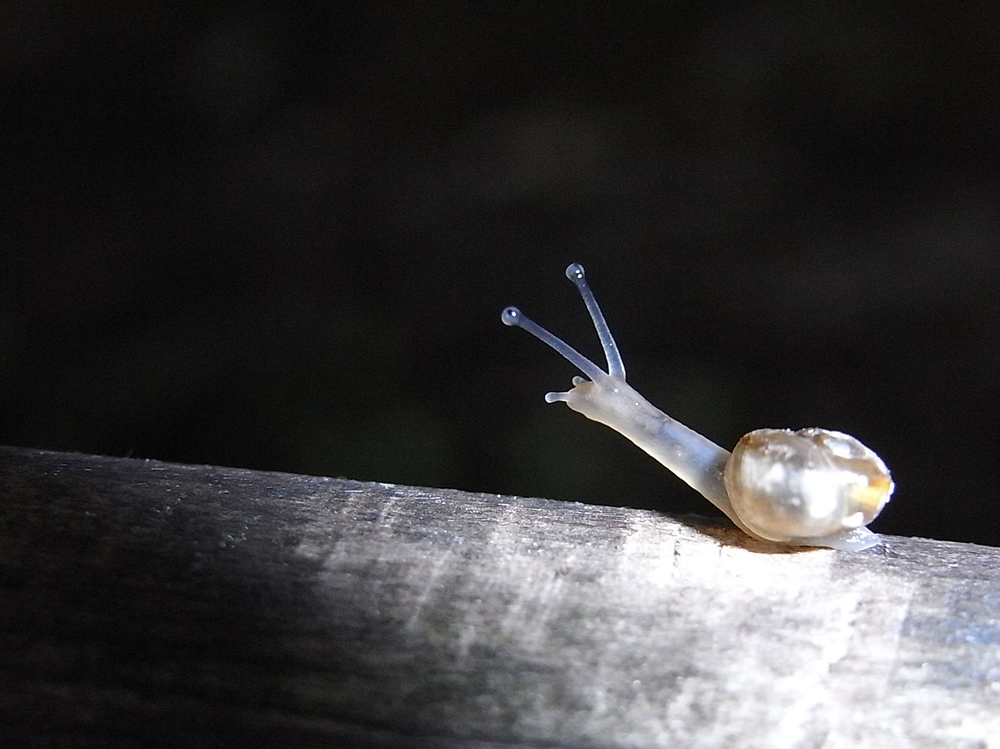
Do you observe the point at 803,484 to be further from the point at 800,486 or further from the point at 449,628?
the point at 449,628

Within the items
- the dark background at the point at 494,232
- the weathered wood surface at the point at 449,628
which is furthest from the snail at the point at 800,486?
the dark background at the point at 494,232

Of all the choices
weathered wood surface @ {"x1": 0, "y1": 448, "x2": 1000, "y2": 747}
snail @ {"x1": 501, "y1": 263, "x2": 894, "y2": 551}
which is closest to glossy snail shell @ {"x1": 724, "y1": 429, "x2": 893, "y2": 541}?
snail @ {"x1": 501, "y1": 263, "x2": 894, "y2": 551}

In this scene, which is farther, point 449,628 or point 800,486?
point 800,486

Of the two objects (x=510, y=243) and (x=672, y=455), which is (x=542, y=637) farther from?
(x=510, y=243)

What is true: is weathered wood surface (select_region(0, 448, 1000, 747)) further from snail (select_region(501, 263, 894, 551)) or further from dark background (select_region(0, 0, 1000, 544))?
dark background (select_region(0, 0, 1000, 544))

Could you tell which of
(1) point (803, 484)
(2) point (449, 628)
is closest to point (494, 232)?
(1) point (803, 484)

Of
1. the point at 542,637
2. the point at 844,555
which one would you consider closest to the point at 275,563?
the point at 542,637
